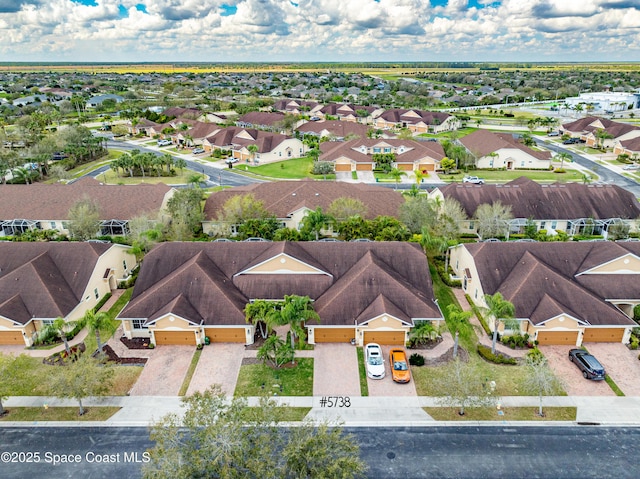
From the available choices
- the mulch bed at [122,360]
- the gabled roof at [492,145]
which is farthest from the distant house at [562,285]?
the gabled roof at [492,145]

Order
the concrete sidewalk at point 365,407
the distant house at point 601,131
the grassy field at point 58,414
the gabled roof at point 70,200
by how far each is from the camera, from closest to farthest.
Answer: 1. the concrete sidewalk at point 365,407
2. the grassy field at point 58,414
3. the gabled roof at point 70,200
4. the distant house at point 601,131

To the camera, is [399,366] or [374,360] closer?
[399,366]

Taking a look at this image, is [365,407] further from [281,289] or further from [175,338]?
[175,338]

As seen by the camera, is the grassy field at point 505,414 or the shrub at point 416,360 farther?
the shrub at point 416,360

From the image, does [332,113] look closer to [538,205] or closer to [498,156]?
[498,156]

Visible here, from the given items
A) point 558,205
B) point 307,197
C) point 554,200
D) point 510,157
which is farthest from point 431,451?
point 510,157

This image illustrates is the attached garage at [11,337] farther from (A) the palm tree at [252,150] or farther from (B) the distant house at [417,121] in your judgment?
(B) the distant house at [417,121]
